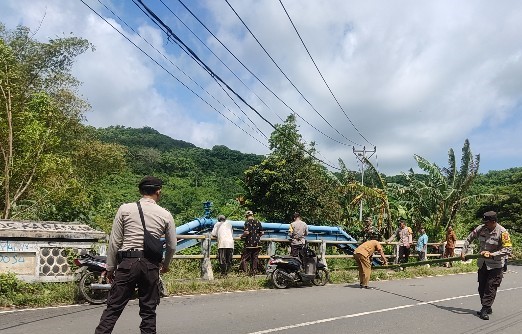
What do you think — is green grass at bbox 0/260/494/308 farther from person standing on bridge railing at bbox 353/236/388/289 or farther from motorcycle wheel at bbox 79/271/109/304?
person standing on bridge railing at bbox 353/236/388/289

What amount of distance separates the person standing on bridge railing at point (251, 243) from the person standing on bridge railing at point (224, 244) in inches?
24.2

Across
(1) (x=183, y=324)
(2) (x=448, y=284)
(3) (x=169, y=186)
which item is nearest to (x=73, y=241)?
(1) (x=183, y=324)

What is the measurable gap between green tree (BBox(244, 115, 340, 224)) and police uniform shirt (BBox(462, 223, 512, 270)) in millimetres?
17113

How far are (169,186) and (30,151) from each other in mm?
Result: 46848

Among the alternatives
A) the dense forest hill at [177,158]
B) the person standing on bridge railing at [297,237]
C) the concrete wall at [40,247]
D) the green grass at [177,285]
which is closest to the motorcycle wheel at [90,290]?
the green grass at [177,285]

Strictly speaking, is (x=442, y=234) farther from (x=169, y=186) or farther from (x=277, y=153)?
(x=169, y=186)

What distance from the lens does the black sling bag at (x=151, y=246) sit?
4594mm

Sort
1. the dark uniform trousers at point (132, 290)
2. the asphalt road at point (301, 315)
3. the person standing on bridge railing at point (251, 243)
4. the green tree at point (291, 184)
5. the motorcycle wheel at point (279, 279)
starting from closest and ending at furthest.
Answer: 1. the dark uniform trousers at point (132, 290)
2. the asphalt road at point (301, 315)
3. the motorcycle wheel at point (279, 279)
4. the person standing on bridge railing at point (251, 243)
5. the green tree at point (291, 184)

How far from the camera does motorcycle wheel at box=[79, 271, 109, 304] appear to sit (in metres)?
8.18

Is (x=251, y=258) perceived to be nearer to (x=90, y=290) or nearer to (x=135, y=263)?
(x=90, y=290)

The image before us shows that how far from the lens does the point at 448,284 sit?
13273 millimetres

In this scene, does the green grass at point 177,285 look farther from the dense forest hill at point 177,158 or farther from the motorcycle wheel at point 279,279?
the dense forest hill at point 177,158

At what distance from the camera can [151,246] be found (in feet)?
15.1

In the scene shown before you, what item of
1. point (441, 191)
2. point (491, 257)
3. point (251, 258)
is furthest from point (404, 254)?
point (491, 257)
